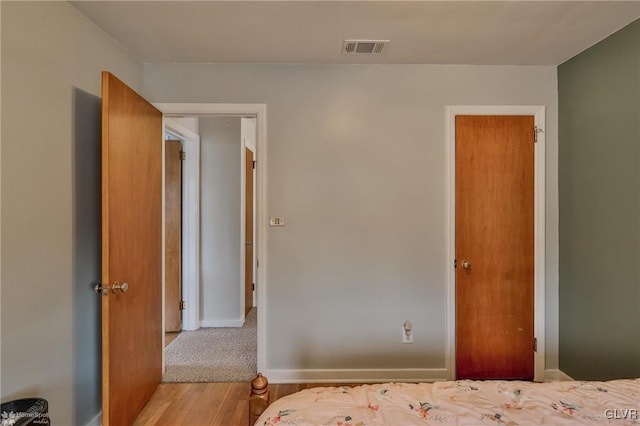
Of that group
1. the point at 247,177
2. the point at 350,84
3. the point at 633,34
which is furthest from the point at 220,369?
the point at 633,34

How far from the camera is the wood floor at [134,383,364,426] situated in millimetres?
2041

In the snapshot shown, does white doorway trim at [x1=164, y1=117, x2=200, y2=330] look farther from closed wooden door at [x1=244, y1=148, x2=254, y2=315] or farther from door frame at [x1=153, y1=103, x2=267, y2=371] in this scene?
door frame at [x1=153, y1=103, x2=267, y2=371]

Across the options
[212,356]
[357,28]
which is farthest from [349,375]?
[357,28]

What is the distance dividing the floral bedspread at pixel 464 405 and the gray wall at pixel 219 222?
2516 mm

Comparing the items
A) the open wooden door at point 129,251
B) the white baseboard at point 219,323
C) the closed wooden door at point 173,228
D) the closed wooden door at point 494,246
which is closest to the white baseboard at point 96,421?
the open wooden door at point 129,251

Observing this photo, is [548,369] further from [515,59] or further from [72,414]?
[72,414]

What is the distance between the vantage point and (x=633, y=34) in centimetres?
189

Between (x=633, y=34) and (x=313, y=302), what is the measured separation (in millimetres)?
2625

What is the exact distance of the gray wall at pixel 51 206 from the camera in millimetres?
1368

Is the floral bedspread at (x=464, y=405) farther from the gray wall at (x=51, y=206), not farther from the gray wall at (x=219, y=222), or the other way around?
the gray wall at (x=219, y=222)

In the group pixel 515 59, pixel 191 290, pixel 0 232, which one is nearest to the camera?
pixel 0 232

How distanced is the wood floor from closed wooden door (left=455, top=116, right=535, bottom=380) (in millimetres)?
1219

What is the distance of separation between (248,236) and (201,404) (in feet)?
6.51

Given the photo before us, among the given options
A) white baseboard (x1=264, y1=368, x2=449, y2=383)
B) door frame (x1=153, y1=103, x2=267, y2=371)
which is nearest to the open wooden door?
door frame (x1=153, y1=103, x2=267, y2=371)
